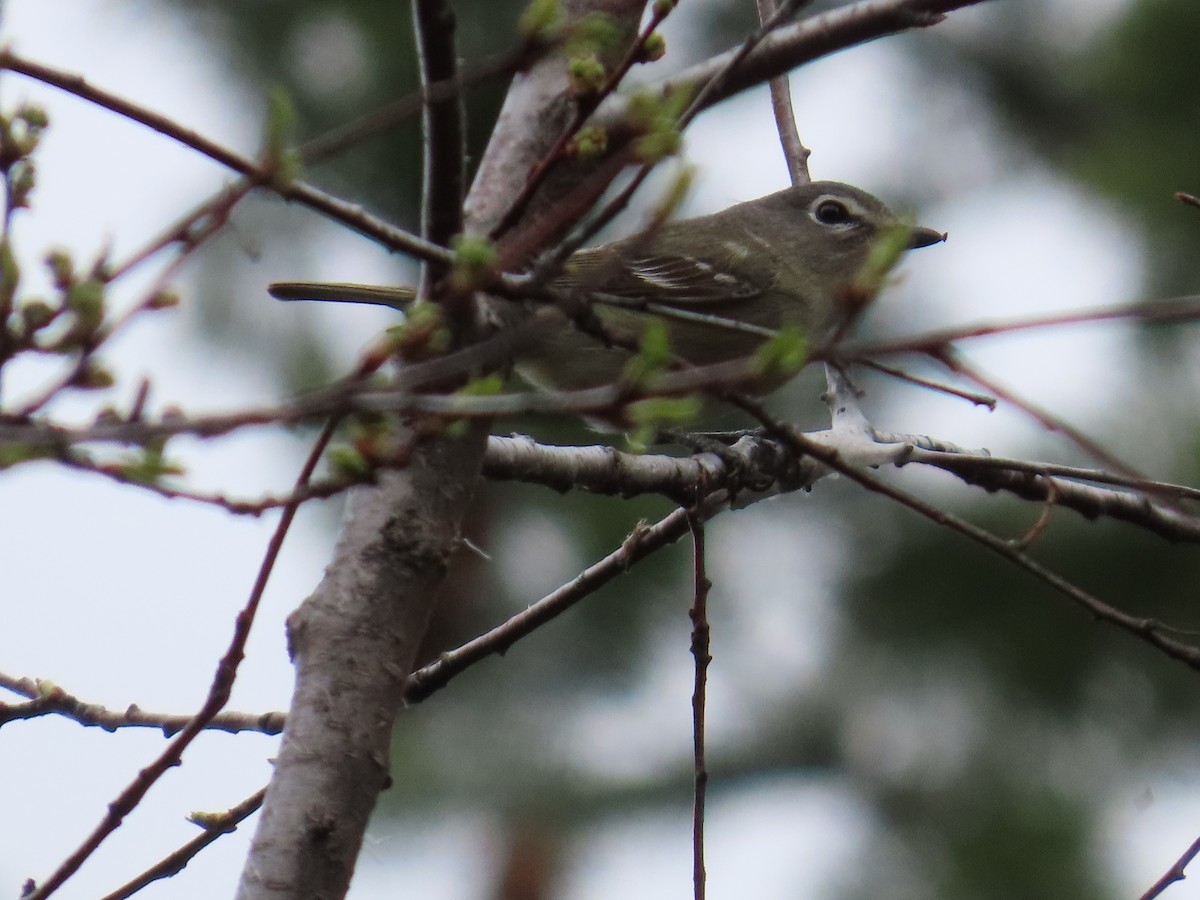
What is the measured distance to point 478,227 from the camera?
9.24ft

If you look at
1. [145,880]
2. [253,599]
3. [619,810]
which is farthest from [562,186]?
[619,810]

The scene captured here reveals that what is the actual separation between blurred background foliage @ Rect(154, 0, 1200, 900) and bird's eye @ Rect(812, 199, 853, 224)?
3.58 m

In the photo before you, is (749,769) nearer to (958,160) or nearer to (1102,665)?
(1102,665)

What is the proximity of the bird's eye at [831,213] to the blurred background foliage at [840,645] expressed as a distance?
3584 millimetres

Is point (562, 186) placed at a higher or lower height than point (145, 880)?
higher

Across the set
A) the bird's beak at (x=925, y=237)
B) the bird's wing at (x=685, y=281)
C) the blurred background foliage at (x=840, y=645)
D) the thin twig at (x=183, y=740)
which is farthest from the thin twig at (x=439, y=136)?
the blurred background foliage at (x=840, y=645)

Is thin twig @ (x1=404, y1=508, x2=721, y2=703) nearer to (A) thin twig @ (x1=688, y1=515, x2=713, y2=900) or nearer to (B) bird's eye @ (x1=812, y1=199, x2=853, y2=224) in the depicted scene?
(A) thin twig @ (x1=688, y1=515, x2=713, y2=900)

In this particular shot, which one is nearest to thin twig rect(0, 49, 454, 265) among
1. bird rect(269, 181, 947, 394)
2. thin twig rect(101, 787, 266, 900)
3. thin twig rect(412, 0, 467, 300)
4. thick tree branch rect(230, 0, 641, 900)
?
thin twig rect(412, 0, 467, 300)

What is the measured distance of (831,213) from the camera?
21.6 ft

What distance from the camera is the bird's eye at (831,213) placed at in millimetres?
6531

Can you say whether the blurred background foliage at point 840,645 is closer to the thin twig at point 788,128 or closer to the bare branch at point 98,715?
the thin twig at point 788,128

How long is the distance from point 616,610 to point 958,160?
629cm

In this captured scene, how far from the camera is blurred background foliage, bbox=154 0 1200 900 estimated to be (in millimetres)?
9938

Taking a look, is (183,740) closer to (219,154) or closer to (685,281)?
(219,154)
